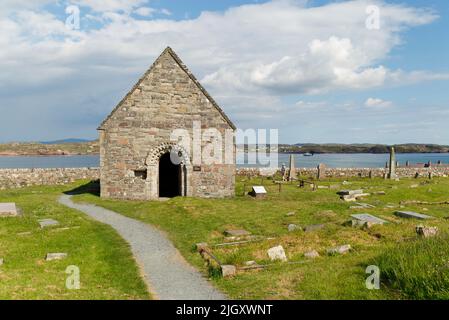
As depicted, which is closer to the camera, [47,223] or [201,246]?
[201,246]

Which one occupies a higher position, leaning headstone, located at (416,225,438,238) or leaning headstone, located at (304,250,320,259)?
leaning headstone, located at (416,225,438,238)

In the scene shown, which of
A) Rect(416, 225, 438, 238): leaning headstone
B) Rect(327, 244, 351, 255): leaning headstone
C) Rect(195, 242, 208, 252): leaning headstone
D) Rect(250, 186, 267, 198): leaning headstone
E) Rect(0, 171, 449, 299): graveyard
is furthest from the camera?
Rect(250, 186, 267, 198): leaning headstone

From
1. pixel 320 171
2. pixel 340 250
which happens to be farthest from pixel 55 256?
pixel 320 171

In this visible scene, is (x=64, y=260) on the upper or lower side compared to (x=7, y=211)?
lower

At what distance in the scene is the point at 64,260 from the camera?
39.5 ft

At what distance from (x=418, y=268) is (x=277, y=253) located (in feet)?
13.3

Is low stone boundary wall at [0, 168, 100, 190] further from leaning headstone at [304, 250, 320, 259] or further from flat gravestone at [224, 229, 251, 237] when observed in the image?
leaning headstone at [304, 250, 320, 259]

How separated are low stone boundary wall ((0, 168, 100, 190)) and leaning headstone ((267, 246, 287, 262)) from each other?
29686 millimetres

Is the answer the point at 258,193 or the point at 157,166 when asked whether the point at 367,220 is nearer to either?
the point at 258,193

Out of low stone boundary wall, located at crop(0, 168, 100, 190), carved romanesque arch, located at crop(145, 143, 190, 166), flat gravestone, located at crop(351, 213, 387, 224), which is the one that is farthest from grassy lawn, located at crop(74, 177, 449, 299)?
low stone boundary wall, located at crop(0, 168, 100, 190)

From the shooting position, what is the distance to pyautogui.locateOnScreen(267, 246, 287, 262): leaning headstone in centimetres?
1161

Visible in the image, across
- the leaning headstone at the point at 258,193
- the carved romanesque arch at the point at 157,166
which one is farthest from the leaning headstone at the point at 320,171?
the carved romanesque arch at the point at 157,166
